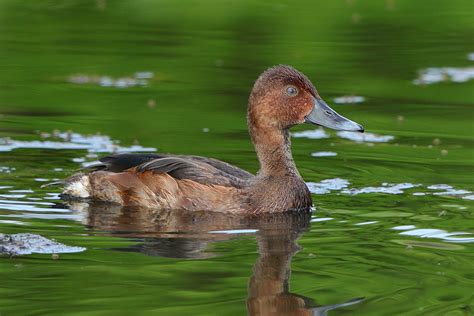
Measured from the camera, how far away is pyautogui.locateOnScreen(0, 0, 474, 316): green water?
27.3ft

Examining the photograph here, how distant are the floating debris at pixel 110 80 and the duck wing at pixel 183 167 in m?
5.09

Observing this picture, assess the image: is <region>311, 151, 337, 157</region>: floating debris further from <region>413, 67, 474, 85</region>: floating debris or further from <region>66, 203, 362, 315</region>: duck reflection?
<region>413, 67, 474, 85</region>: floating debris

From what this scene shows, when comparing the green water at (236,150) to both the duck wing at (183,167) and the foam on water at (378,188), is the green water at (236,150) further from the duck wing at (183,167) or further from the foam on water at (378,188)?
the duck wing at (183,167)

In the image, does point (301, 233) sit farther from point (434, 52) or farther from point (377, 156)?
point (434, 52)

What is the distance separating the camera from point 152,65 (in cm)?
1806

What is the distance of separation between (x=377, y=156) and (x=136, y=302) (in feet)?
19.2

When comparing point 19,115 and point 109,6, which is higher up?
point 109,6

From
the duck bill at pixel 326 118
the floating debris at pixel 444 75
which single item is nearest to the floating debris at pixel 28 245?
the duck bill at pixel 326 118

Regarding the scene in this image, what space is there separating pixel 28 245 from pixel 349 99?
24.1 ft

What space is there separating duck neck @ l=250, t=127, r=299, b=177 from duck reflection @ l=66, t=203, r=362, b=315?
0.55 m

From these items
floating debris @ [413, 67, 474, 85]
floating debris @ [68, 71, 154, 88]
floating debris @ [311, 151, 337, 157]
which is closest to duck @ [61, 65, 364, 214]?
floating debris @ [311, 151, 337, 157]

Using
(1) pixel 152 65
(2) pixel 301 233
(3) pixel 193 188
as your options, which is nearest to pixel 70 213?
(3) pixel 193 188

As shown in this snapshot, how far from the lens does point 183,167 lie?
11367mm

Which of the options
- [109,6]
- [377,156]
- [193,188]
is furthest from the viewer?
[109,6]
